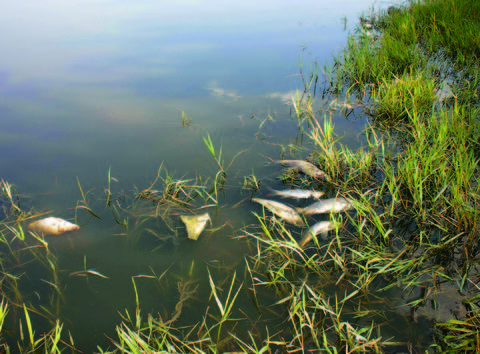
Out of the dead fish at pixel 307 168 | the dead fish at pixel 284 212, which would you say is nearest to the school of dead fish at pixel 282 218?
the dead fish at pixel 284 212

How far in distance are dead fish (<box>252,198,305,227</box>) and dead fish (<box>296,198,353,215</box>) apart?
0.24 ft

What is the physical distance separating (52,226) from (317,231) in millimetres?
1578

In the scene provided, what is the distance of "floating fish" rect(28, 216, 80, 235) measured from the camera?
2.08 m

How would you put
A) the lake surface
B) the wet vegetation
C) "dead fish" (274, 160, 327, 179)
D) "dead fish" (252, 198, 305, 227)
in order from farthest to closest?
"dead fish" (274, 160, 327, 179), "dead fish" (252, 198, 305, 227), the lake surface, the wet vegetation

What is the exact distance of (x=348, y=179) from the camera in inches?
93.8

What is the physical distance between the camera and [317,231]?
6.49ft

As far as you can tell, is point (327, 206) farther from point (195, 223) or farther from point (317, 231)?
point (195, 223)

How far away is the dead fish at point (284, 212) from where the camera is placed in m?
2.12

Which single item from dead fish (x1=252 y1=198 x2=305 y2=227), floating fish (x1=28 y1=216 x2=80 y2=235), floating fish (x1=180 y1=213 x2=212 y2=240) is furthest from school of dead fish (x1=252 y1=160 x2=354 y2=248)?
floating fish (x1=28 y1=216 x2=80 y2=235)

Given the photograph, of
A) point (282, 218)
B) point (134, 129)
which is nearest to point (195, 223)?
point (282, 218)

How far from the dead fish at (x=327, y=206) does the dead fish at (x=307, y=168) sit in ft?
1.08

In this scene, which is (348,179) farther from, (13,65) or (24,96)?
(13,65)

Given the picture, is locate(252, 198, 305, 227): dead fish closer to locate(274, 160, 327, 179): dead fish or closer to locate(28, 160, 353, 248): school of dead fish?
locate(28, 160, 353, 248): school of dead fish

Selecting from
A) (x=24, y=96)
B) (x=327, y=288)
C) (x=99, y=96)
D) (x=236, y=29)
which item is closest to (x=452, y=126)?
(x=327, y=288)
